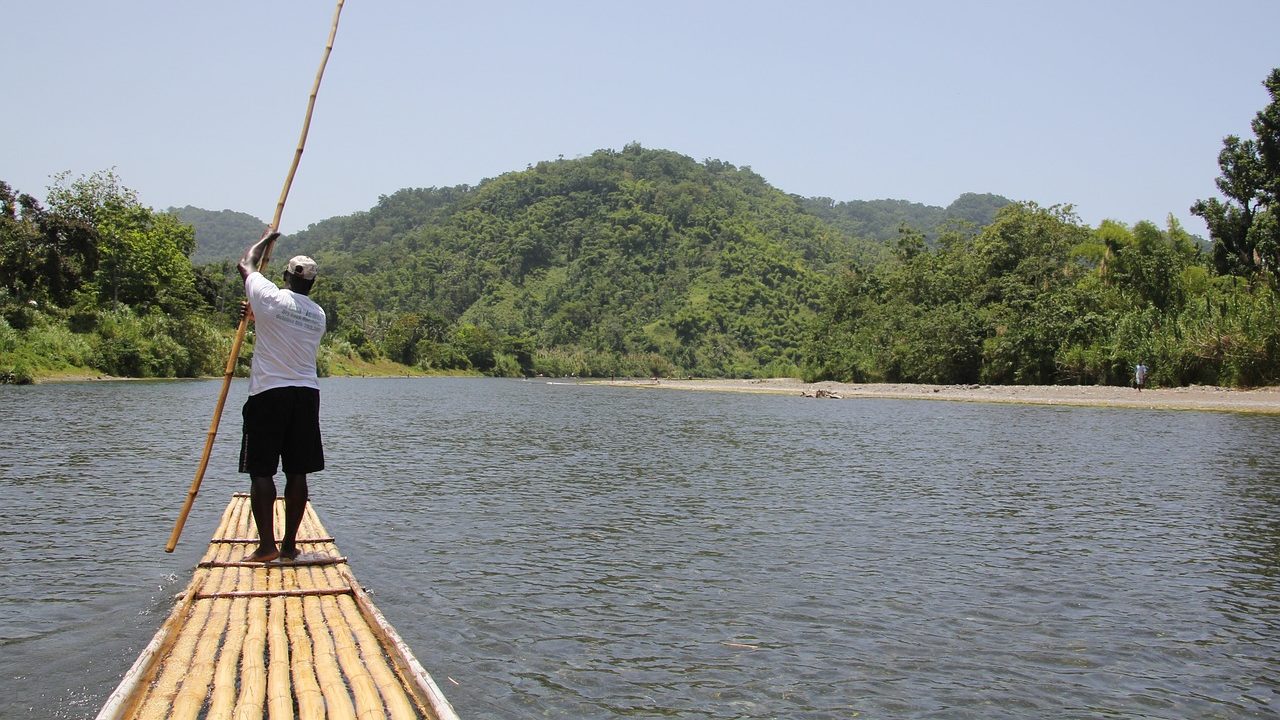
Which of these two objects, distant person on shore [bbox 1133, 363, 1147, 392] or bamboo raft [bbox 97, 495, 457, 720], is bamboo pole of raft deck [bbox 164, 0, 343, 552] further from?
distant person on shore [bbox 1133, 363, 1147, 392]

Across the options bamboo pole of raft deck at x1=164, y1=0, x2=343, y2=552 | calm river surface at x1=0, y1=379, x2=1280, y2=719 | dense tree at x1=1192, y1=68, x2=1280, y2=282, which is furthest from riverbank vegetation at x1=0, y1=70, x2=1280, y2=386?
bamboo pole of raft deck at x1=164, y1=0, x2=343, y2=552

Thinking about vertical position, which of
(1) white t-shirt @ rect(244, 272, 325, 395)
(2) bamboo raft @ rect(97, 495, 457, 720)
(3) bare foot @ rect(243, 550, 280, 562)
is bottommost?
(2) bamboo raft @ rect(97, 495, 457, 720)

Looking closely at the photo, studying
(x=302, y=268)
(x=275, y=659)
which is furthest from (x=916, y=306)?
(x=275, y=659)

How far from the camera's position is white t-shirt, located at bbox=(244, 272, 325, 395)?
27.3ft

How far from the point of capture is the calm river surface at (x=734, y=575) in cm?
693

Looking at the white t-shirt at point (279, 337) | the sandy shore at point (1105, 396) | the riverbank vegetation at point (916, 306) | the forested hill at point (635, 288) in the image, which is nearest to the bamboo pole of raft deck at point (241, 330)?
the white t-shirt at point (279, 337)

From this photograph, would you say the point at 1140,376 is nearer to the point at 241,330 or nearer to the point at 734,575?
the point at 734,575

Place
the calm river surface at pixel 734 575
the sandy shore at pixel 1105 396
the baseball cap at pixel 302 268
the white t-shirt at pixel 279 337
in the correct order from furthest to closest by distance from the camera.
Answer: the sandy shore at pixel 1105 396, the baseball cap at pixel 302 268, the white t-shirt at pixel 279 337, the calm river surface at pixel 734 575

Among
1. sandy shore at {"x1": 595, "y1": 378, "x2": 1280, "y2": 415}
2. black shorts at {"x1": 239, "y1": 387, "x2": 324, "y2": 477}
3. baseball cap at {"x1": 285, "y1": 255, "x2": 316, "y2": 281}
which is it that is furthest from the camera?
sandy shore at {"x1": 595, "y1": 378, "x2": 1280, "y2": 415}

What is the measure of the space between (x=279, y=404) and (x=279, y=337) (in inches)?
24.1

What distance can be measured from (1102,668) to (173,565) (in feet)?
30.4

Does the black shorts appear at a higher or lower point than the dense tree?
lower

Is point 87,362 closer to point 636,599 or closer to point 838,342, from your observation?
point 838,342

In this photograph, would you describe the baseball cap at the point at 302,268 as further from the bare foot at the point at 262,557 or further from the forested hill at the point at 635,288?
the forested hill at the point at 635,288
